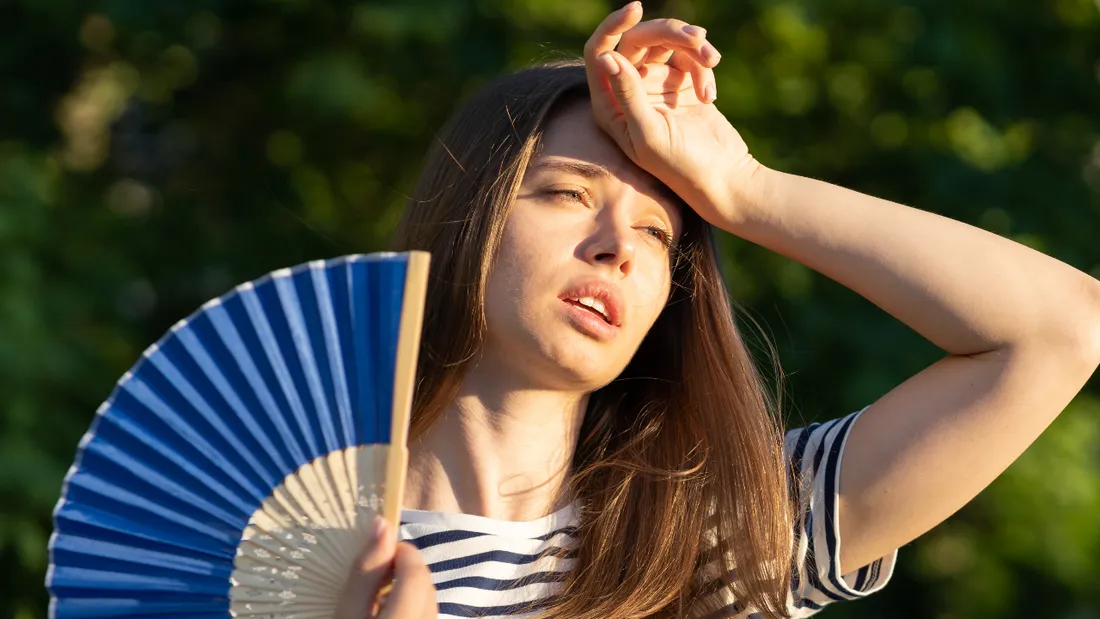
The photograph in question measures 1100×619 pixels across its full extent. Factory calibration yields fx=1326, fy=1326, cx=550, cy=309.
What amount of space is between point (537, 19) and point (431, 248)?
2432 millimetres

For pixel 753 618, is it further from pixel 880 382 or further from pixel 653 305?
pixel 880 382

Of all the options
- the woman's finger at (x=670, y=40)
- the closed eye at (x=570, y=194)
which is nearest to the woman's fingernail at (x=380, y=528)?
the closed eye at (x=570, y=194)

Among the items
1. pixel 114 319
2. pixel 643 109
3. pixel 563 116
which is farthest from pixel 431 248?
pixel 114 319

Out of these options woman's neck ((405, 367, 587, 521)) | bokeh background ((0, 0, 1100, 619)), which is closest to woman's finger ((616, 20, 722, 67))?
woman's neck ((405, 367, 587, 521))

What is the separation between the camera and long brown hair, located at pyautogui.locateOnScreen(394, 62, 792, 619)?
213cm

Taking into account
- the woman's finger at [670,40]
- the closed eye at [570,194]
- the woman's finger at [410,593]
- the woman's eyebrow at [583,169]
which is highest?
the woman's finger at [670,40]

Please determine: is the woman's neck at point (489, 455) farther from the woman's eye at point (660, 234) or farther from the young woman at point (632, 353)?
the woman's eye at point (660, 234)

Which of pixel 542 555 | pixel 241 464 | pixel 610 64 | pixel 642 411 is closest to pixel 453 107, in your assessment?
pixel 642 411

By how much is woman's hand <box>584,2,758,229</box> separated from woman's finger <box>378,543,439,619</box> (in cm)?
79

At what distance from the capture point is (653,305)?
2.18 metres

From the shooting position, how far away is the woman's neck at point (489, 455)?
214 centimetres

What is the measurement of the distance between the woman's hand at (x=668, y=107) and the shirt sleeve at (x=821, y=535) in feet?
1.37

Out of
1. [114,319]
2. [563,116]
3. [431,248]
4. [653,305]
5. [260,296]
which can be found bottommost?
[260,296]

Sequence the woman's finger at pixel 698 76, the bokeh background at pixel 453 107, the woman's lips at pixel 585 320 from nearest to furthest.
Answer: the woman's lips at pixel 585 320 → the woman's finger at pixel 698 76 → the bokeh background at pixel 453 107
